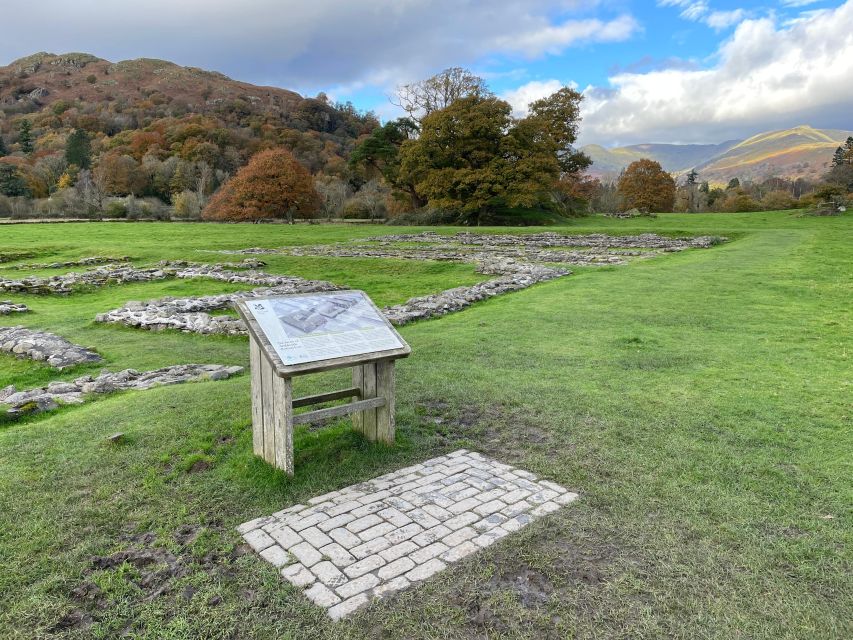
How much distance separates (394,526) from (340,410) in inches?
48.9

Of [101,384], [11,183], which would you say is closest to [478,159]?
[101,384]

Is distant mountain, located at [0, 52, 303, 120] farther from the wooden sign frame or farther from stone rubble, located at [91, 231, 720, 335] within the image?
the wooden sign frame

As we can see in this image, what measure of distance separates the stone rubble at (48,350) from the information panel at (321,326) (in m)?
6.28

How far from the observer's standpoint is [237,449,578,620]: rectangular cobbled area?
3248mm

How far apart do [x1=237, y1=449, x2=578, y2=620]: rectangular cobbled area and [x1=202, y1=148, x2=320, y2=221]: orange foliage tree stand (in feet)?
155

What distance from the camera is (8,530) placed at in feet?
12.4

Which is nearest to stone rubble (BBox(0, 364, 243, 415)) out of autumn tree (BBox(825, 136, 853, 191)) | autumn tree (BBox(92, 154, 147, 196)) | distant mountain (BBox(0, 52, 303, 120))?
autumn tree (BBox(92, 154, 147, 196))

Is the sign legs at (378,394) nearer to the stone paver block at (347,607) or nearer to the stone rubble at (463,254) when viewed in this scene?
the stone paver block at (347,607)

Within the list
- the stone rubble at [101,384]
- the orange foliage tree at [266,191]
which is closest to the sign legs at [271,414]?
the stone rubble at [101,384]

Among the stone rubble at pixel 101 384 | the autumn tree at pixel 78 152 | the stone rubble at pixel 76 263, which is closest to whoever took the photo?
the stone rubble at pixel 101 384

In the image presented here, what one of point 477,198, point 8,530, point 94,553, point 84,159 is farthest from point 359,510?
point 84,159

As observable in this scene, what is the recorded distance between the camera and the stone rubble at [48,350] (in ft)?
30.0

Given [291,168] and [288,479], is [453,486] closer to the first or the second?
[288,479]

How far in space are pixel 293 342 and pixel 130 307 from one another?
35.1 ft
